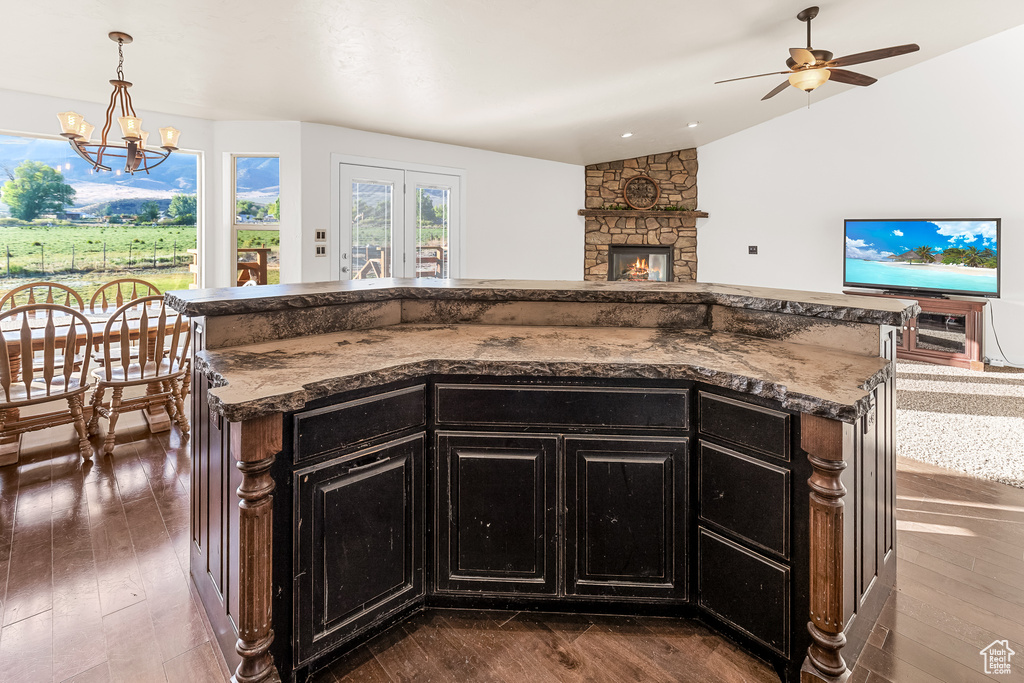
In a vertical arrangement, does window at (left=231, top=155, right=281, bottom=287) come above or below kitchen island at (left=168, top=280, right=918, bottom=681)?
above

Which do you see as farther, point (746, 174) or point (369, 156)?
point (746, 174)

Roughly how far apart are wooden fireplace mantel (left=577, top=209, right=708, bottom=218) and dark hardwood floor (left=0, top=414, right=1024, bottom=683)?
18.8 ft

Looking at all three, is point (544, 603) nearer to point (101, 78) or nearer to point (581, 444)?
point (581, 444)

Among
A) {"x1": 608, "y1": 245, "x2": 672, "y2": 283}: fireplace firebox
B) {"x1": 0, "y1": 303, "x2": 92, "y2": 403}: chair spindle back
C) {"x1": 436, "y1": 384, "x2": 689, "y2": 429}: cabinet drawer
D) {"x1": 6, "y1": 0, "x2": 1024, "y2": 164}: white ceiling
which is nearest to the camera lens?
{"x1": 436, "y1": 384, "x2": 689, "y2": 429}: cabinet drawer

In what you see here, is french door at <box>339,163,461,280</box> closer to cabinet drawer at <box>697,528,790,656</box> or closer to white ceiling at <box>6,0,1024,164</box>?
white ceiling at <box>6,0,1024,164</box>

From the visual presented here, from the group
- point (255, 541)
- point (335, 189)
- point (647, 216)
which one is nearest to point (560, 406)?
point (255, 541)

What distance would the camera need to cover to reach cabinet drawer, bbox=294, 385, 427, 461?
138cm

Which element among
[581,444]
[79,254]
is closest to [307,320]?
[581,444]

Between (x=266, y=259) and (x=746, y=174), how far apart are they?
20.1 ft

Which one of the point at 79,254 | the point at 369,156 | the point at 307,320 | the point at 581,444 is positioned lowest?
the point at 581,444

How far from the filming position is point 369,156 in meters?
5.44

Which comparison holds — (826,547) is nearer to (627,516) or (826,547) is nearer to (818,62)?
(627,516)

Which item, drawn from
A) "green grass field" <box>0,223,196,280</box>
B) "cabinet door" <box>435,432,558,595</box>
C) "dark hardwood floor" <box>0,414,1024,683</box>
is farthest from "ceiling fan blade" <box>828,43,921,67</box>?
"green grass field" <box>0,223,196,280</box>

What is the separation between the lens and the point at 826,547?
1338 mm
